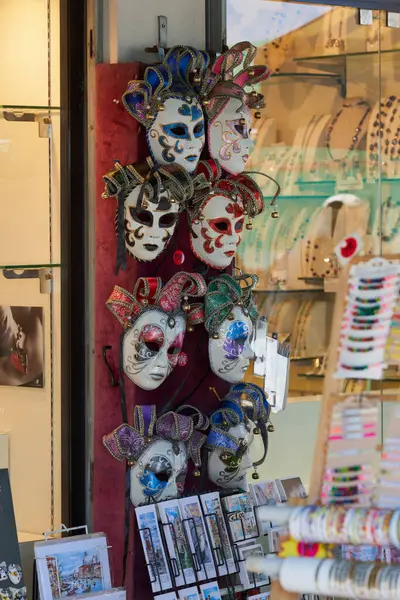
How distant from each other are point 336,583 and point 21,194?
4.99 feet

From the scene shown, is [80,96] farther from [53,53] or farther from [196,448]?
[196,448]

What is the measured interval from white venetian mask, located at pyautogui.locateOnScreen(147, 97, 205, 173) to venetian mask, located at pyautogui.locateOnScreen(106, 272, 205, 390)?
0.99ft

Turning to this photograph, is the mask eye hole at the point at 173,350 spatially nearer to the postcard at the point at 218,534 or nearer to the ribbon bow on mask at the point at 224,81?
the postcard at the point at 218,534

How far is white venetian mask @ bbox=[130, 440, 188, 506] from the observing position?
272 cm

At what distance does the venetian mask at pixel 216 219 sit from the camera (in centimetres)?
279

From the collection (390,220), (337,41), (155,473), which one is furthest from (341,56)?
(155,473)

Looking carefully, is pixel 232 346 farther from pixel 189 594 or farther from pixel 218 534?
pixel 189 594

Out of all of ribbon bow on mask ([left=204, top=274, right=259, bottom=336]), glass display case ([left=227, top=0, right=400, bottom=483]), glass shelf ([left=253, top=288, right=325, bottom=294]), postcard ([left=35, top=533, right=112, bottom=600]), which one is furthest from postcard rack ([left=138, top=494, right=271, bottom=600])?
glass shelf ([left=253, top=288, right=325, bottom=294])

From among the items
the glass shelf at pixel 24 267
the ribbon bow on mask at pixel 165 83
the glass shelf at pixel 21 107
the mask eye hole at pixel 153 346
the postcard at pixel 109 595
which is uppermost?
the ribbon bow on mask at pixel 165 83

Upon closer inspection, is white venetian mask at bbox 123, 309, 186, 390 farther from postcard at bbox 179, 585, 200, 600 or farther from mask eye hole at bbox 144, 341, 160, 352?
postcard at bbox 179, 585, 200, 600

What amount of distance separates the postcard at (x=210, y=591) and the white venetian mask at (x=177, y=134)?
1065mm

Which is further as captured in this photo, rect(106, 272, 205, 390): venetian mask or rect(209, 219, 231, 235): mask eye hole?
rect(209, 219, 231, 235): mask eye hole

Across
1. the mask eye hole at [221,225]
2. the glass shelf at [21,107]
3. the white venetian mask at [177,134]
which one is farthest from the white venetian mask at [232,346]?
the glass shelf at [21,107]

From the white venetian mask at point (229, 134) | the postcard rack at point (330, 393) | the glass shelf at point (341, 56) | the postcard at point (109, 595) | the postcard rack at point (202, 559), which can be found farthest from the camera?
the glass shelf at point (341, 56)
